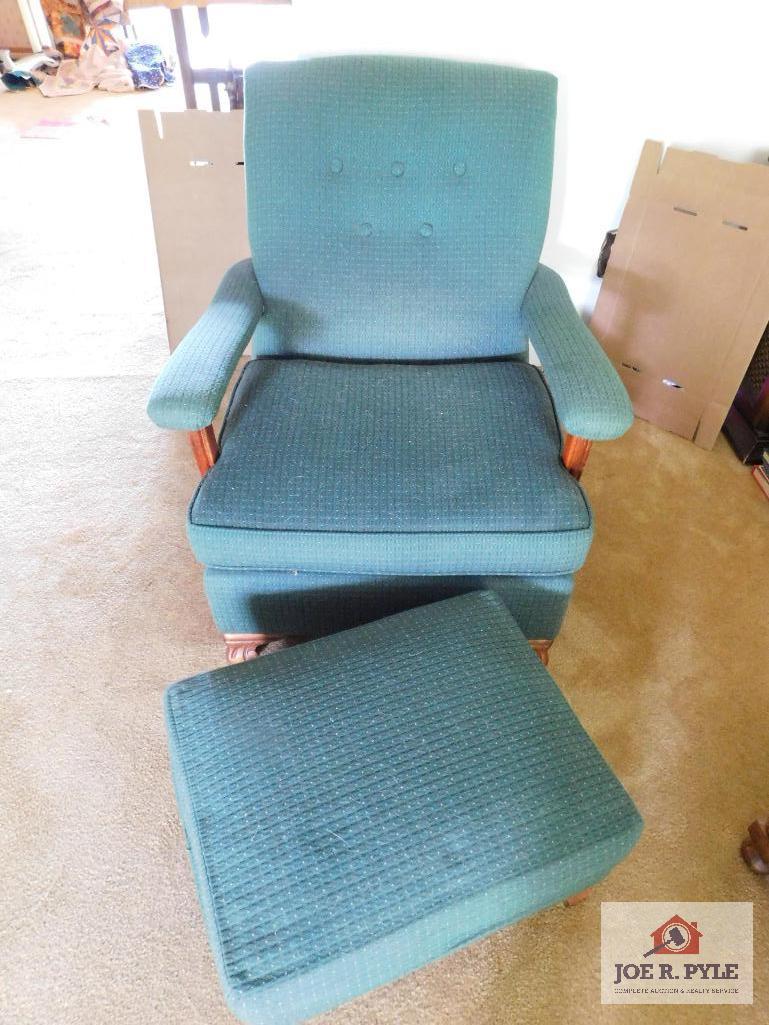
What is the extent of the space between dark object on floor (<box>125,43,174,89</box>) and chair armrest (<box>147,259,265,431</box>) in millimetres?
3972

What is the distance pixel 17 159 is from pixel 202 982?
3.93 m

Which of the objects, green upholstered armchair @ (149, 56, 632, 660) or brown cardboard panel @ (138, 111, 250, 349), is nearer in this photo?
green upholstered armchair @ (149, 56, 632, 660)

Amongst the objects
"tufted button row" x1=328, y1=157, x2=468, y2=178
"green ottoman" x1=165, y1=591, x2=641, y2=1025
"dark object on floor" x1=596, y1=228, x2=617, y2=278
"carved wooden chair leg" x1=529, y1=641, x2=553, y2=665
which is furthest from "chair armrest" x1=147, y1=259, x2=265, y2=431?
"dark object on floor" x1=596, y1=228, x2=617, y2=278

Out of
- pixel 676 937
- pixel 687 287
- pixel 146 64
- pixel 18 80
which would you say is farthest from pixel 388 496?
pixel 18 80

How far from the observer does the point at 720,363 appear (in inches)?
68.8

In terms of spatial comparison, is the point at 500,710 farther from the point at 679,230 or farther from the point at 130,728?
the point at 679,230

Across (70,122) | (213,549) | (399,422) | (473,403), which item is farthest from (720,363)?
(70,122)

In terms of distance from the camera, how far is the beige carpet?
3.07ft

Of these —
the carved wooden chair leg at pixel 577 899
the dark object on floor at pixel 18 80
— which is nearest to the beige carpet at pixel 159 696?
the carved wooden chair leg at pixel 577 899

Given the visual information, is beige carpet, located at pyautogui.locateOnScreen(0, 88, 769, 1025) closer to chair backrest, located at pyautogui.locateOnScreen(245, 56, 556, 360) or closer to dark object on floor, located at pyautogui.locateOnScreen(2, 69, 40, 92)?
chair backrest, located at pyautogui.locateOnScreen(245, 56, 556, 360)

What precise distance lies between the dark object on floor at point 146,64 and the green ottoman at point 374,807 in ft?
15.6

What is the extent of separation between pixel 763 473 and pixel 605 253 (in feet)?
2.41

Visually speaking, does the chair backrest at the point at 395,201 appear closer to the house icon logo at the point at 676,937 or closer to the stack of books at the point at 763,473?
the stack of books at the point at 763,473

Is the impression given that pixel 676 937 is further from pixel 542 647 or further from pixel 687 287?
pixel 687 287
